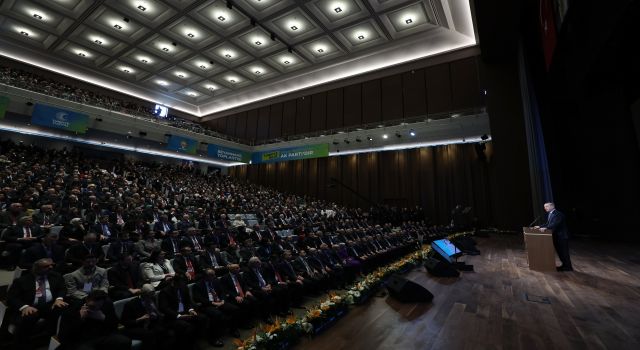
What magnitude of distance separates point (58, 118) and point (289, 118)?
12.3 metres

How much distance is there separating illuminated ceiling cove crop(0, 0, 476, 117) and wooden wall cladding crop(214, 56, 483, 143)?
1031 mm

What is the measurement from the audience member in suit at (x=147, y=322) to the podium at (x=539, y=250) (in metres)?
5.94

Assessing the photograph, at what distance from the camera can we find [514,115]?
A: 10039 mm

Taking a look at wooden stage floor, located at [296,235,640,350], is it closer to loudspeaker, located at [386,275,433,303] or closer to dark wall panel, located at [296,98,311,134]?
loudspeaker, located at [386,275,433,303]

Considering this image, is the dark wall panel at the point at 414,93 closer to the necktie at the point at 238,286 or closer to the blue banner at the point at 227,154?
the blue banner at the point at 227,154

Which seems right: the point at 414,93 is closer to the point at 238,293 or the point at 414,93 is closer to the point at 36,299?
the point at 238,293

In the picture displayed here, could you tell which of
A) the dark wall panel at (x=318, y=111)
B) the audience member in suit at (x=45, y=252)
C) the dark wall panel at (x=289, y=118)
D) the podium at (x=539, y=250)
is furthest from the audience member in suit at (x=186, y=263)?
the dark wall panel at (x=289, y=118)

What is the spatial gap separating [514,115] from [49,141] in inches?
903

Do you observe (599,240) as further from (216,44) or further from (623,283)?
(216,44)

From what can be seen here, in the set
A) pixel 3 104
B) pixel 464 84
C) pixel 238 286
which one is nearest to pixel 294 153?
pixel 464 84

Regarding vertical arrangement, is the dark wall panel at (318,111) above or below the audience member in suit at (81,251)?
above

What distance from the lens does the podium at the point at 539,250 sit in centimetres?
517

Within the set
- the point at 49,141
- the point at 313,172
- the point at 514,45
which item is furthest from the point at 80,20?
the point at 514,45

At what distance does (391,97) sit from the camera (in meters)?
16.3
